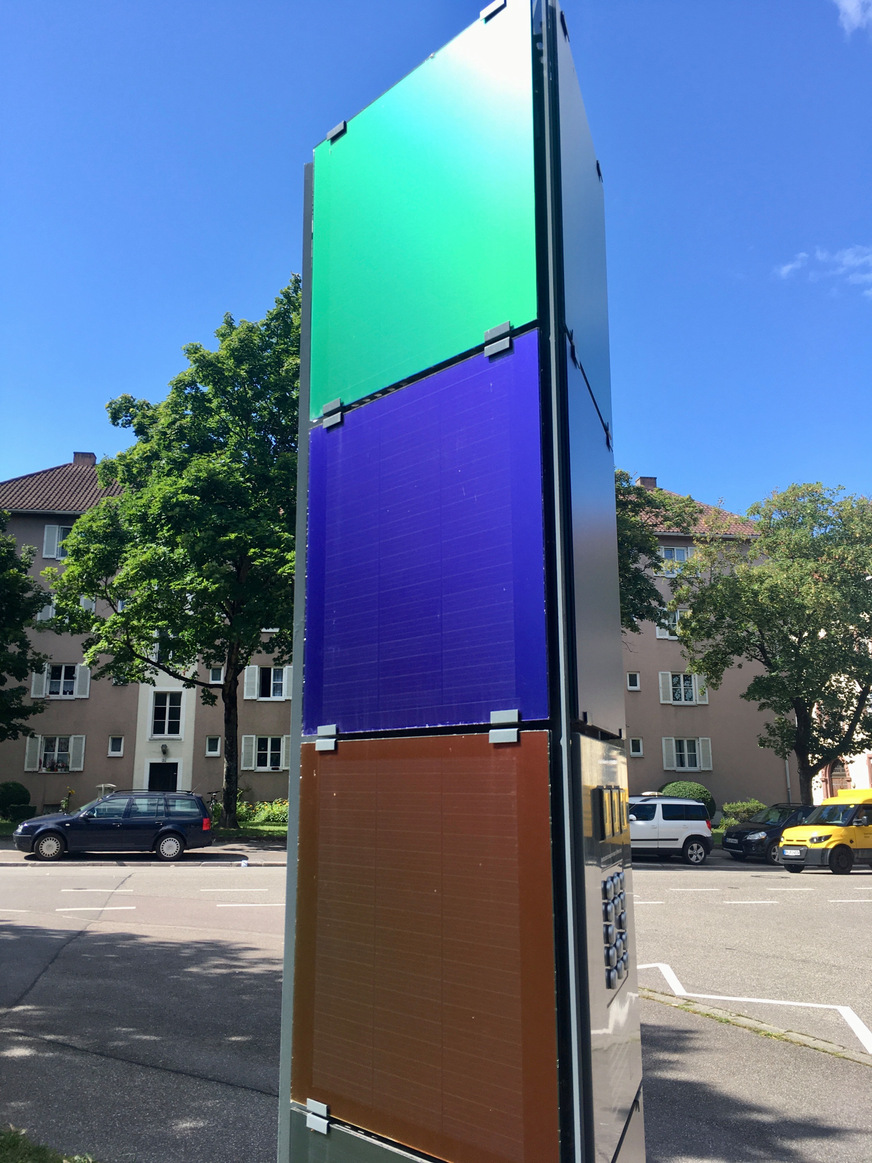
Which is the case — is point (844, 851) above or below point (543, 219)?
below

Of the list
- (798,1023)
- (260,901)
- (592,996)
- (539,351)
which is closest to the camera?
(592,996)

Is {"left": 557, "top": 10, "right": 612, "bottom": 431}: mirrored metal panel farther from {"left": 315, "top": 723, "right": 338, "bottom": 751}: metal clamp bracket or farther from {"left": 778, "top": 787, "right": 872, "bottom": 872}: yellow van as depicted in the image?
{"left": 778, "top": 787, "right": 872, "bottom": 872}: yellow van


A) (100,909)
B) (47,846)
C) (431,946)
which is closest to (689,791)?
(47,846)

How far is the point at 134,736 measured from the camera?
38.4 metres

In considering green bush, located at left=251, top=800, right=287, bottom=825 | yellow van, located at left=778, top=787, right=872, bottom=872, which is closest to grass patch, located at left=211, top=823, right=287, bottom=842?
green bush, located at left=251, top=800, right=287, bottom=825

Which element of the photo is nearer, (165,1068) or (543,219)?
(543,219)

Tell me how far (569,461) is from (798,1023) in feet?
22.6

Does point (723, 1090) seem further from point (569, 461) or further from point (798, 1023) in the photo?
point (569, 461)

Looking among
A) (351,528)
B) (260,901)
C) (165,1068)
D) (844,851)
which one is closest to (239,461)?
(260,901)

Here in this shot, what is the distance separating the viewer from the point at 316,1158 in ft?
9.55

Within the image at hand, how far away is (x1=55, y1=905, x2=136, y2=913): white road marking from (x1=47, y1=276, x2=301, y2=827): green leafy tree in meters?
11.2

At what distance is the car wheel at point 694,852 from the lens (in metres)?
24.2

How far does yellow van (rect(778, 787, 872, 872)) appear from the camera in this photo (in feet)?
71.1

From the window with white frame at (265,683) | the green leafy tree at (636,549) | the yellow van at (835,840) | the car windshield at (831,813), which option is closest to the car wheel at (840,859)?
the yellow van at (835,840)
